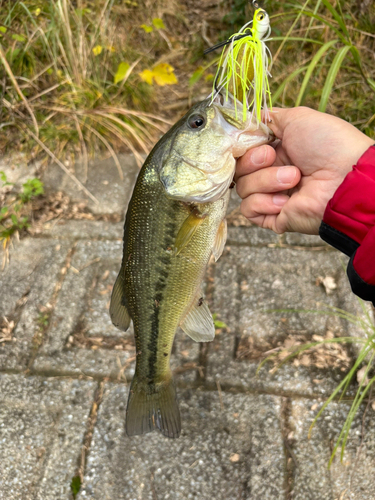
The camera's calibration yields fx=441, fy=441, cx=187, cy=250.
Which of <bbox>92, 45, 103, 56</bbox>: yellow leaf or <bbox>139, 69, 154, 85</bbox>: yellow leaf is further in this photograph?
<bbox>139, 69, 154, 85</bbox>: yellow leaf

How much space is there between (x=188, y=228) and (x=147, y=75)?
9.31 feet

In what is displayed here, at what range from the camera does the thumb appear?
6.30 feet

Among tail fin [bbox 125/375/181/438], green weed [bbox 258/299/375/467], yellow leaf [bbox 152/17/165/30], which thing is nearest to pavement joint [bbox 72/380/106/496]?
tail fin [bbox 125/375/181/438]

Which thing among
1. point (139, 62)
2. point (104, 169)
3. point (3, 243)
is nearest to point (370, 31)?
point (139, 62)

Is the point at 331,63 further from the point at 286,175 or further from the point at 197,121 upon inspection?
the point at 197,121

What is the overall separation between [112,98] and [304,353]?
282cm

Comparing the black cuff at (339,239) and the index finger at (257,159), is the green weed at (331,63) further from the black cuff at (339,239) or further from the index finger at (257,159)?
the black cuff at (339,239)

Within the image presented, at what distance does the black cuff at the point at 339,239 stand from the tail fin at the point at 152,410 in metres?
0.94

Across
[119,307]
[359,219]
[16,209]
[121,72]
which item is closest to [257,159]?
[359,219]

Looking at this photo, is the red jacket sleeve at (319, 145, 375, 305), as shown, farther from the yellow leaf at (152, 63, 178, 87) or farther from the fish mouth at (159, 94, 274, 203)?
the yellow leaf at (152, 63, 178, 87)

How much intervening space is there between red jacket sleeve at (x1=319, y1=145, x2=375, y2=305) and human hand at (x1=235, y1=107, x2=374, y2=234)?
173mm

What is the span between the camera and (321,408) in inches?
89.4

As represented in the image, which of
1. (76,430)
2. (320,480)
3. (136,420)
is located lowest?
(76,430)

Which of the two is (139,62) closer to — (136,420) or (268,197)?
(268,197)
